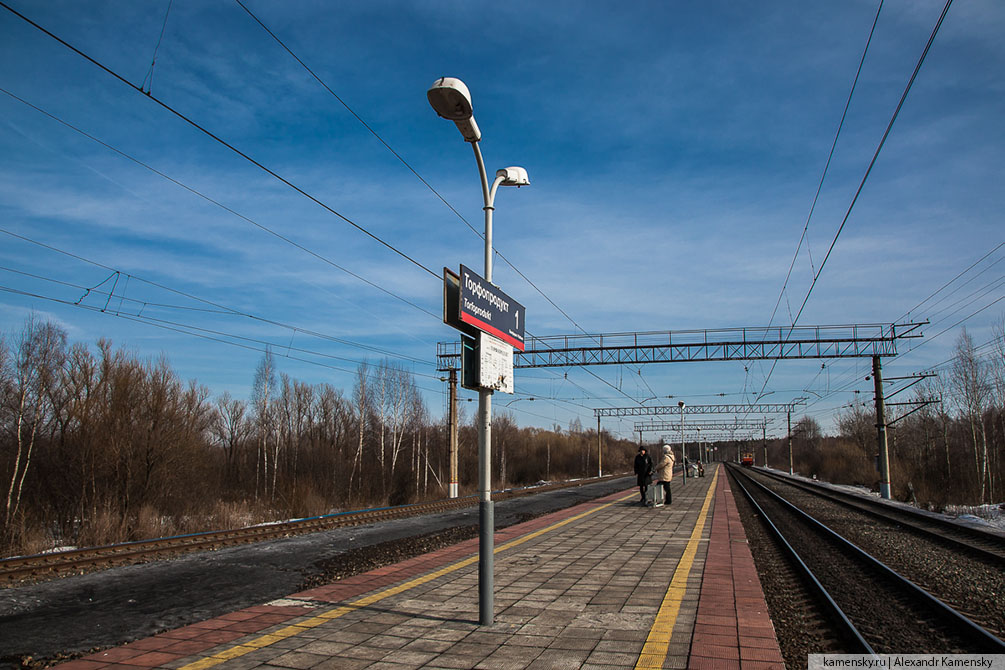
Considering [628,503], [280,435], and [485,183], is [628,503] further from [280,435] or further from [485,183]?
[280,435]

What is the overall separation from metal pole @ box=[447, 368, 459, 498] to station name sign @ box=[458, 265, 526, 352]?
23195 mm

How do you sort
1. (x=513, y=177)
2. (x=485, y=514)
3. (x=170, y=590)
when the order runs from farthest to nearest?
1. (x=170, y=590)
2. (x=513, y=177)
3. (x=485, y=514)

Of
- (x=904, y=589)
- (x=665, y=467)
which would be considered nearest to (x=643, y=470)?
(x=665, y=467)

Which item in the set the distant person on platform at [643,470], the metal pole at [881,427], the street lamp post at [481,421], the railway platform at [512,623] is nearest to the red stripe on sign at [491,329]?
the street lamp post at [481,421]

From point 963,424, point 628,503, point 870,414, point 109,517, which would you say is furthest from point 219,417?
point 870,414

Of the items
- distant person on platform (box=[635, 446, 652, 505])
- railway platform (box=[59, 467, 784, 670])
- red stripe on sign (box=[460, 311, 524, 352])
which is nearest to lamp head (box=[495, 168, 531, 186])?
red stripe on sign (box=[460, 311, 524, 352])

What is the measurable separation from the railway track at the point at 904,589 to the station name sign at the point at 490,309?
4644mm

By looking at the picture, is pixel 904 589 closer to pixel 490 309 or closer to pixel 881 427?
pixel 490 309

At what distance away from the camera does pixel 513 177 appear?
7.32 metres

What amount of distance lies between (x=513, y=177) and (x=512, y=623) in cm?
490

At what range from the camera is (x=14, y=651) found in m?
5.77

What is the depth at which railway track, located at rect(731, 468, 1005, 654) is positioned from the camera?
20.9 ft

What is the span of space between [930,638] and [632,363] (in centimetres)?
2378

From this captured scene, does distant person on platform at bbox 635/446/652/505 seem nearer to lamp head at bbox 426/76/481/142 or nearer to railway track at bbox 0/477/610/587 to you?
railway track at bbox 0/477/610/587
